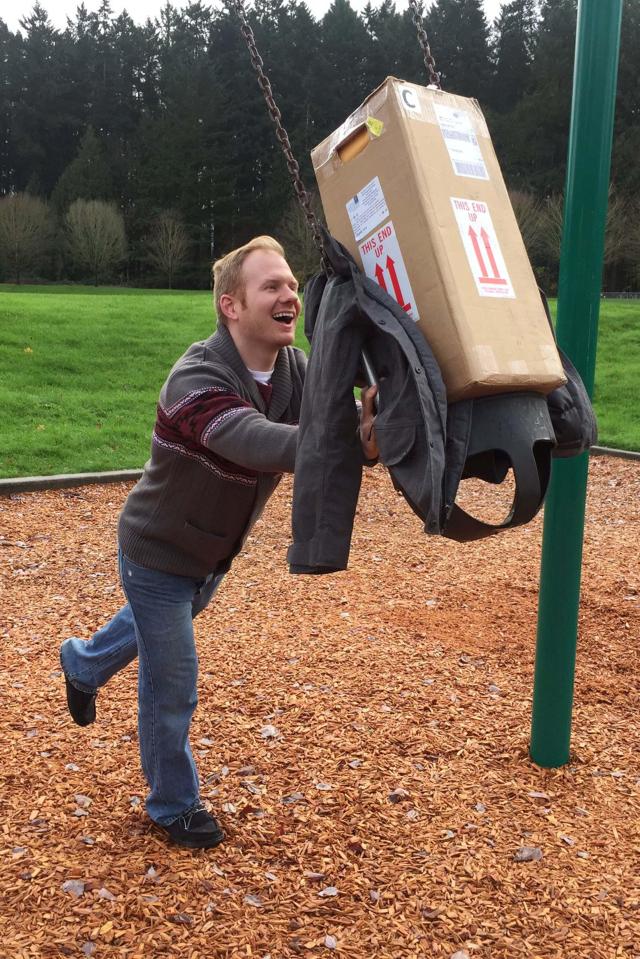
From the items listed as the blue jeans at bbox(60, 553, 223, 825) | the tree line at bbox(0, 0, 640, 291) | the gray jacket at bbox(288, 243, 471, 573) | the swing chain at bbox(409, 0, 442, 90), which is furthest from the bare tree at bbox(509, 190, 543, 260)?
the gray jacket at bbox(288, 243, 471, 573)

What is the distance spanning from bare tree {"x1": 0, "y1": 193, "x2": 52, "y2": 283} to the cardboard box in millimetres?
39790

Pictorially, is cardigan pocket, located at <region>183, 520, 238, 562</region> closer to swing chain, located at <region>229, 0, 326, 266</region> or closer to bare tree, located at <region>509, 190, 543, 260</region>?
swing chain, located at <region>229, 0, 326, 266</region>

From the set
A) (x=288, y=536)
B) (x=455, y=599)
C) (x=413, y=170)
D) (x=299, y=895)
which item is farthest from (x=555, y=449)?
(x=288, y=536)

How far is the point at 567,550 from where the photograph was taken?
3.01m

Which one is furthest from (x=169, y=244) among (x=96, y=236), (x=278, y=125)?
(x=278, y=125)

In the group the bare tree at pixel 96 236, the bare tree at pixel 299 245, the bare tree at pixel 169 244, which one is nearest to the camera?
the bare tree at pixel 299 245

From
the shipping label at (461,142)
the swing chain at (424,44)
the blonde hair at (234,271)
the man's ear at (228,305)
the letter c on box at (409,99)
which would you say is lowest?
the man's ear at (228,305)

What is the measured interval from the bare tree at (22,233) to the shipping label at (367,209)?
130 ft

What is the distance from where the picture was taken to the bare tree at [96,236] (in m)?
39.0

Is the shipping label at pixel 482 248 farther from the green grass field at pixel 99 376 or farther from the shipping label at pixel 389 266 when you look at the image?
the green grass field at pixel 99 376

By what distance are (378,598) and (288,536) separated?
5.55 ft

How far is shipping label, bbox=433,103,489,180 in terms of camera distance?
6.06ft

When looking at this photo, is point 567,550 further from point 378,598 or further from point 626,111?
point 626,111

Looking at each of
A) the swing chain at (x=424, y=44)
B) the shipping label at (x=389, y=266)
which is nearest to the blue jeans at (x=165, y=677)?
the shipping label at (x=389, y=266)
